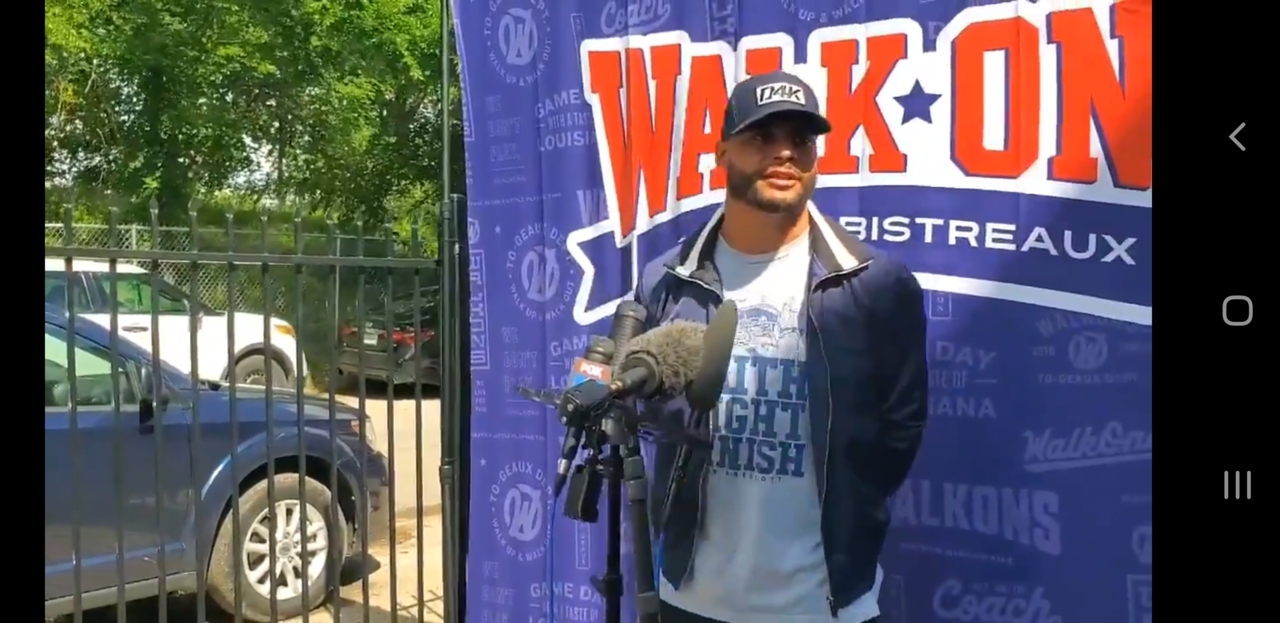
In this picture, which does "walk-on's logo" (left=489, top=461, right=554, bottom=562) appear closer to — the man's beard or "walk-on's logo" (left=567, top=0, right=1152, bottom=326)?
"walk-on's logo" (left=567, top=0, right=1152, bottom=326)

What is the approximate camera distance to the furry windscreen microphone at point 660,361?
2.65m

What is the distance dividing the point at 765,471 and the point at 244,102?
1057cm

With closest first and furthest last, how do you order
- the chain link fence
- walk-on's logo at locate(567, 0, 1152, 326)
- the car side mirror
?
walk-on's logo at locate(567, 0, 1152, 326)
the chain link fence
the car side mirror

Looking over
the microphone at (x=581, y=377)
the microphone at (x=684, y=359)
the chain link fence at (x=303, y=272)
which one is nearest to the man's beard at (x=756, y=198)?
the microphone at (x=684, y=359)

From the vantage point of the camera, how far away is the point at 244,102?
12070 mm

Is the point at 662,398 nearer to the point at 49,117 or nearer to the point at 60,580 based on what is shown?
the point at 60,580

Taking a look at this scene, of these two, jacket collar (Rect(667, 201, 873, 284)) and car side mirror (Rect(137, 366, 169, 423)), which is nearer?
jacket collar (Rect(667, 201, 873, 284))

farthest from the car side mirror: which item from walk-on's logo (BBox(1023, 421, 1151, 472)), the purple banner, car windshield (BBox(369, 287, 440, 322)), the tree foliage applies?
the tree foliage

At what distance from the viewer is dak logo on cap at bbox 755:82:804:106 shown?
3133 mm

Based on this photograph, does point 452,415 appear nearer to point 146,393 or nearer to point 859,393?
point 146,393

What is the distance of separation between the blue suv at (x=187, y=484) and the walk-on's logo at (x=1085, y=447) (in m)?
2.35

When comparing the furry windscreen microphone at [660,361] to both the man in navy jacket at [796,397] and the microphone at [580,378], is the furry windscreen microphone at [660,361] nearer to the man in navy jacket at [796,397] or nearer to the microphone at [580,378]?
the microphone at [580,378]

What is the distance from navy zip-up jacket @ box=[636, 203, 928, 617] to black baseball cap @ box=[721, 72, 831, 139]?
40cm

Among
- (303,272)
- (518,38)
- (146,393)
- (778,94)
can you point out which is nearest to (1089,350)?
(778,94)
